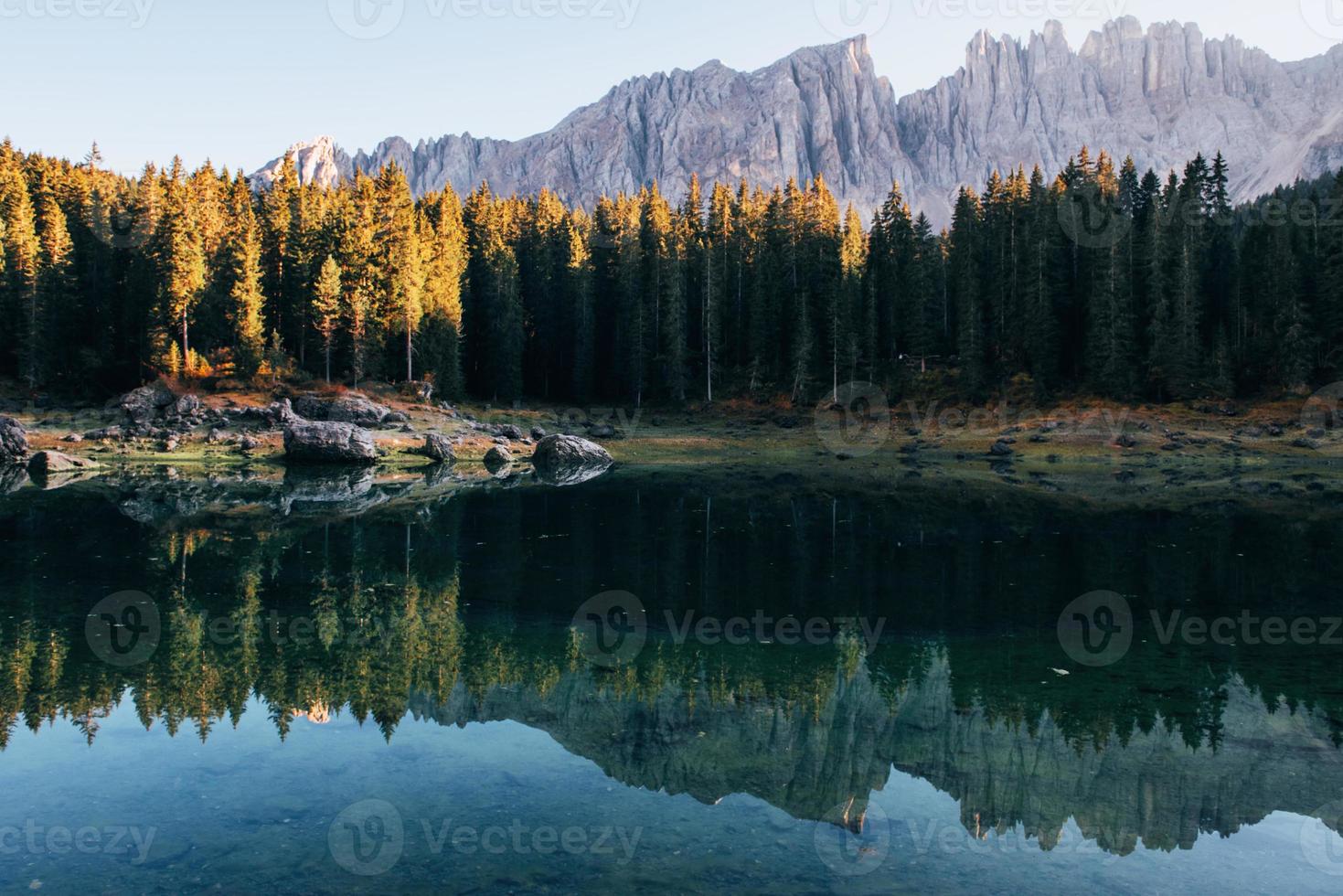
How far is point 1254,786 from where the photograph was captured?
11.8 m

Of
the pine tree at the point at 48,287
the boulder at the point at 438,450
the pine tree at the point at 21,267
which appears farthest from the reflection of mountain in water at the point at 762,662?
the pine tree at the point at 21,267

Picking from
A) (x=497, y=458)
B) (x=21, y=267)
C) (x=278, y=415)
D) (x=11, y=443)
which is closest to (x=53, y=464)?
(x=11, y=443)

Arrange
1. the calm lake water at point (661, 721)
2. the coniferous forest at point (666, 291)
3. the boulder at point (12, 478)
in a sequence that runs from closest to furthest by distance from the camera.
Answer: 1. the calm lake water at point (661, 721)
2. the boulder at point (12, 478)
3. the coniferous forest at point (666, 291)

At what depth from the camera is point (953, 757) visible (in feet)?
41.9

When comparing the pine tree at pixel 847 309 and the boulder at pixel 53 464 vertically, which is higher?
the pine tree at pixel 847 309

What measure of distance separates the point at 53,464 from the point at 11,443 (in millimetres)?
5622

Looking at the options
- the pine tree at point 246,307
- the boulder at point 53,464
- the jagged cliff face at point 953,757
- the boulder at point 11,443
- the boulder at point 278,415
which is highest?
the pine tree at point 246,307

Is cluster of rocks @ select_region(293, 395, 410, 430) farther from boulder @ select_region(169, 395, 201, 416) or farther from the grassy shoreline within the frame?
boulder @ select_region(169, 395, 201, 416)

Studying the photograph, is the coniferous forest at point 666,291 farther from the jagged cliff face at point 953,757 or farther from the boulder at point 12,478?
the jagged cliff face at point 953,757

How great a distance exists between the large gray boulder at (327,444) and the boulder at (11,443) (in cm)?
1557

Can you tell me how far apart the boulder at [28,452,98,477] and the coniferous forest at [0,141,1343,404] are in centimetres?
1677

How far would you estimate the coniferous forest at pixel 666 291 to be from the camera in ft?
229

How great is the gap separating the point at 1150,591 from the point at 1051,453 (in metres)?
40.9

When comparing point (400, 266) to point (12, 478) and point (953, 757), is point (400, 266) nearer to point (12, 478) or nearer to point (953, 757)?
point (12, 478)
